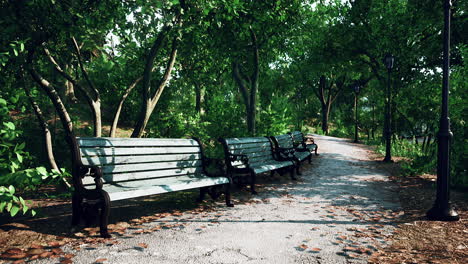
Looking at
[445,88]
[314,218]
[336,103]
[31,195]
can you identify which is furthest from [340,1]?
[336,103]

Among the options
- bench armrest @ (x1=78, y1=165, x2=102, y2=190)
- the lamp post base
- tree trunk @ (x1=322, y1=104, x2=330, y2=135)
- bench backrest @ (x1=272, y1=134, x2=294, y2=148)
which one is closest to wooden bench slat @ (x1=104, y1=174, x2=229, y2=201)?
bench armrest @ (x1=78, y1=165, x2=102, y2=190)

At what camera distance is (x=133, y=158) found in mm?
4789

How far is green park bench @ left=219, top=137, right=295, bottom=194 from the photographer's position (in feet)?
21.4

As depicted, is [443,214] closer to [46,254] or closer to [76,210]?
[76,210]

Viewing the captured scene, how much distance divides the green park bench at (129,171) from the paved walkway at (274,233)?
50 cm

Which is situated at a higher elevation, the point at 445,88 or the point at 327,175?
the point at 445,88

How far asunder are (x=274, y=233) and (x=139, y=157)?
230 cm

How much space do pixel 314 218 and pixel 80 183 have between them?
3.44 meters

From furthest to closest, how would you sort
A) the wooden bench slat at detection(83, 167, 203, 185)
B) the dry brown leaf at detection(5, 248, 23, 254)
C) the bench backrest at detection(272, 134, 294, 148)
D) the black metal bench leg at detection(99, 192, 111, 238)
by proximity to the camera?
the bench backrest at detection(272, 134, 294, 148) < the wooden bench slat at detection(83, 167, 203, 185) < the black metal bench leg at detection(99, 192, 111, 238) < the dry brown leaf at detection(5, 248, 23, 254)

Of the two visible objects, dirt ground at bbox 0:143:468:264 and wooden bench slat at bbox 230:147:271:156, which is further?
wooden bench slat at bbox 230:147:271:156

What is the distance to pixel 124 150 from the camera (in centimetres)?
470

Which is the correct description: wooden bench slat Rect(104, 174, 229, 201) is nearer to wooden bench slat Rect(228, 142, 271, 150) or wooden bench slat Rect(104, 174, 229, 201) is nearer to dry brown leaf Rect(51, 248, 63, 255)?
dry brown leaf Rect(51, 248, 63, 255)

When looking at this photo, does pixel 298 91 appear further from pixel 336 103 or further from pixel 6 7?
pixel 6 7

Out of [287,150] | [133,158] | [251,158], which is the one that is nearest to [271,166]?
[251,158]
